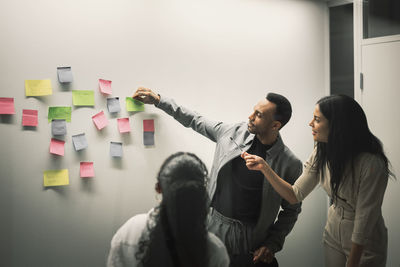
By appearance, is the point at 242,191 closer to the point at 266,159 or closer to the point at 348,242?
the point at 266,159

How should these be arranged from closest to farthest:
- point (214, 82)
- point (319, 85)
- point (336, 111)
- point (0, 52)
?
point (0, 52) < point (336, 111) < point (214, 82) < point (319, 85)

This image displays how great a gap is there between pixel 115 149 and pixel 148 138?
0.54 ft

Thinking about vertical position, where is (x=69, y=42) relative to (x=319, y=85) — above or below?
above

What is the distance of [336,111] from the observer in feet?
6.72

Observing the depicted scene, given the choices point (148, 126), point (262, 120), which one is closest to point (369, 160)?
point (262, 120)

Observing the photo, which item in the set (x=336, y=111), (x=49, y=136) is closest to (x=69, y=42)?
(x=49, y=136)

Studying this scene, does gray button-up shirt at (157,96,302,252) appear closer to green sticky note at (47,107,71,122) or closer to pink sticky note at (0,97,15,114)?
green sticky note at (47,107,71,122)

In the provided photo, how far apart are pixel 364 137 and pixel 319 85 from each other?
54cm

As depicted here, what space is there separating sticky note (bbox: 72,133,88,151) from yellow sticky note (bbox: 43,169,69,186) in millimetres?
117

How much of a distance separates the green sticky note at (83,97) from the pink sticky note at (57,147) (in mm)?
184

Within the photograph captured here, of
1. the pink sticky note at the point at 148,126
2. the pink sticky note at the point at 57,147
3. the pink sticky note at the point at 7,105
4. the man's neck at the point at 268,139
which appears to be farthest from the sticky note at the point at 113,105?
the man's neck at the point at 268,139

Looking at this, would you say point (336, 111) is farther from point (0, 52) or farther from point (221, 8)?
point (0, 52)

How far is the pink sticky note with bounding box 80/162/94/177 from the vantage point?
6.54ft

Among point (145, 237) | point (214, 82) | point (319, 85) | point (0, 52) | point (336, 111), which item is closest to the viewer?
point (145, 237)
